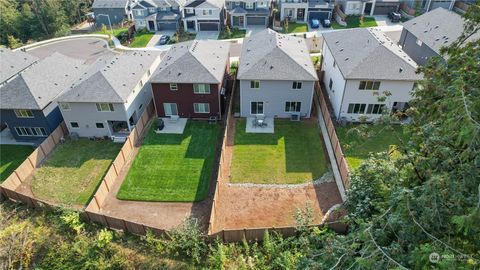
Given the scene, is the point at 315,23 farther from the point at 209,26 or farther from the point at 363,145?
the point at 363,145

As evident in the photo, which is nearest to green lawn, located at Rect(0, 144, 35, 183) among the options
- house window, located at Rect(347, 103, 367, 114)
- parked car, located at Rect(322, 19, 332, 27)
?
house window, located at Rect(347, 103, 367, 114)

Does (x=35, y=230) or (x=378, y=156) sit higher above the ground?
(x=378, y=156)

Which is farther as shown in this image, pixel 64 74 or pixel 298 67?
pixel 64 74

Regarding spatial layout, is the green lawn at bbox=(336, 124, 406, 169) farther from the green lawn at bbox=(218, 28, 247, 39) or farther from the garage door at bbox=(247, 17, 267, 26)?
the garage door at bbox=(247, 17, 267, 26)

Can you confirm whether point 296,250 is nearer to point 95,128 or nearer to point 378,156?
point 378,156

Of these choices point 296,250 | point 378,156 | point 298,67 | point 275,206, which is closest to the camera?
point 378,156

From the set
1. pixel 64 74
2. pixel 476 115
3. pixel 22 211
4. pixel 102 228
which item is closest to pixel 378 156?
pixel 476 115
